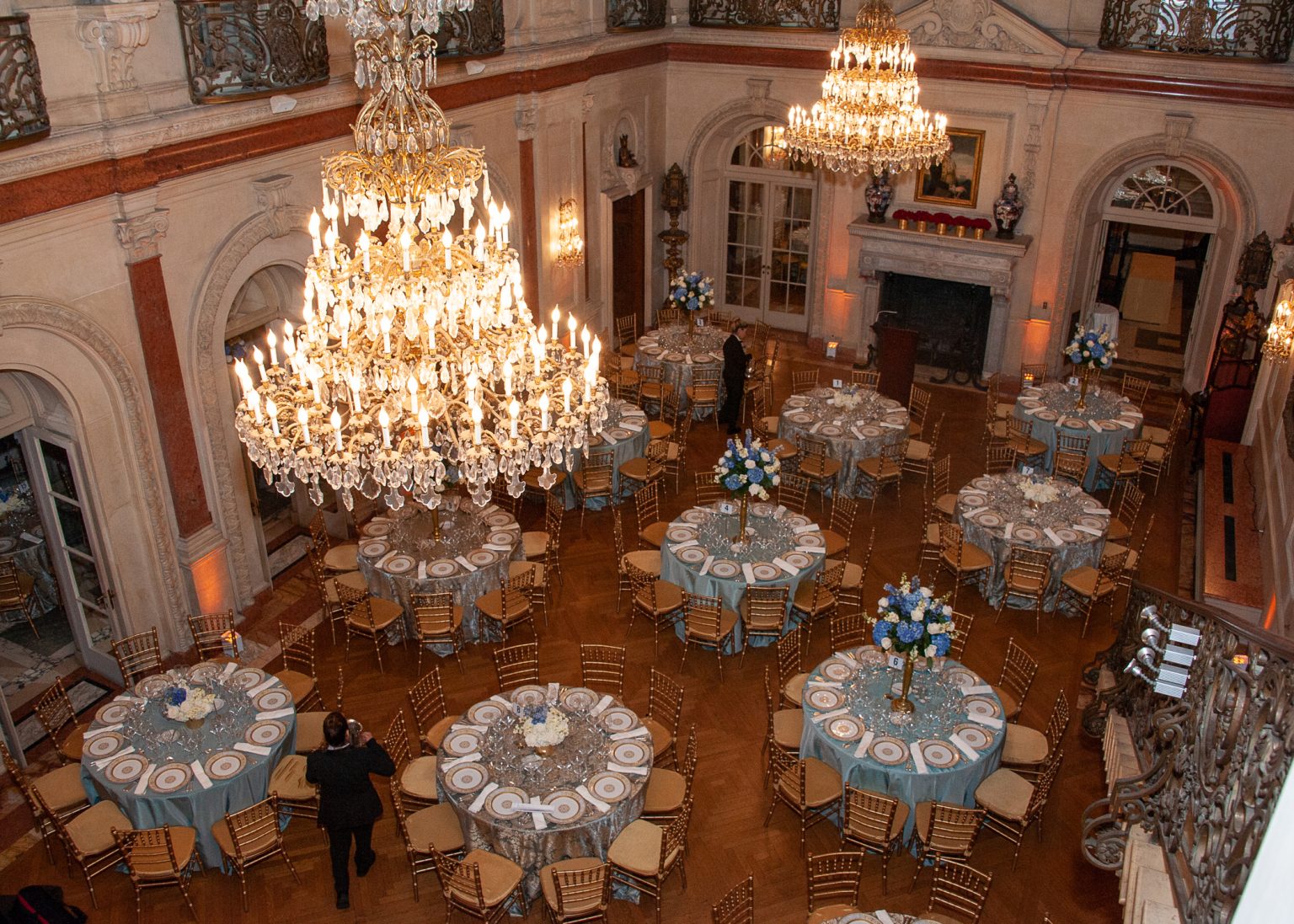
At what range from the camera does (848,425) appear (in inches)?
465

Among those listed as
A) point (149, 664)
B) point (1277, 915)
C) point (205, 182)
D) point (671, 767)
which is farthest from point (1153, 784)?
point (205, 182)

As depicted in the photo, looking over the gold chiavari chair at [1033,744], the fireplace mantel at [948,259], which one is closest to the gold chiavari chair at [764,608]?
the gold chiavari chair at [1033,744]

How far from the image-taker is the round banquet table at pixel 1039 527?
32.1ft

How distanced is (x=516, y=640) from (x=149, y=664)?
2.91m

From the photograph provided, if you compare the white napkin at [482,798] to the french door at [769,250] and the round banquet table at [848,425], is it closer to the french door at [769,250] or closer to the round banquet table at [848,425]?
the round banquet table at [848,425]

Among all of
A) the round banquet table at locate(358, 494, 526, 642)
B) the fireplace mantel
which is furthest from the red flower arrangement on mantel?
the round banquet table at locate(358, 494, 526, 642)

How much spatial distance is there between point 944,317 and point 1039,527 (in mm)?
5724

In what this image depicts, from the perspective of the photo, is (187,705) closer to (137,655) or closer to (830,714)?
(137,655)

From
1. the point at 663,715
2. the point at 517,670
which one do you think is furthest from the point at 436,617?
the point at 663,715

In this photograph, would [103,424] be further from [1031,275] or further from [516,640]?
[1031,275]

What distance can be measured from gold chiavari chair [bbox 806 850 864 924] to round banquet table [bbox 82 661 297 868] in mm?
3579

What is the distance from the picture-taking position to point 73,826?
686 centimetres

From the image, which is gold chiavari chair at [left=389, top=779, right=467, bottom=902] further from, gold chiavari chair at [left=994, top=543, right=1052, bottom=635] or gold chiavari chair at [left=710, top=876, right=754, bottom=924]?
gold chiavari chair at [left=994, top=543, right=1052, bottom=635]

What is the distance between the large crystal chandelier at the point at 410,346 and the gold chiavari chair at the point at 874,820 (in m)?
3.02
